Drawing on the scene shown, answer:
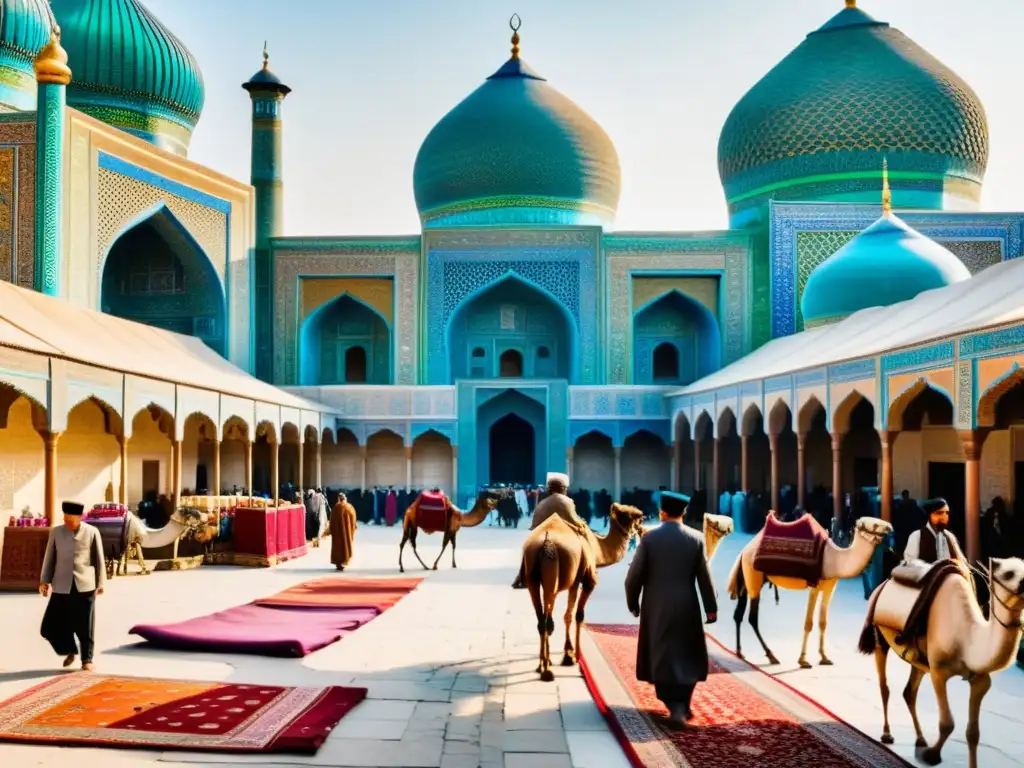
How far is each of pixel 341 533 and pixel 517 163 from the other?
15.1 m

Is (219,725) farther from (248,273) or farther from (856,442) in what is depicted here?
(248,273)

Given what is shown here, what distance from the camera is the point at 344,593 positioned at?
29.9ft

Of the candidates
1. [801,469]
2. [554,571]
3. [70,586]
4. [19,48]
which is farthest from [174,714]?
[19,48]

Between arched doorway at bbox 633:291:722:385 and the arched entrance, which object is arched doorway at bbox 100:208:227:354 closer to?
the arched entrance

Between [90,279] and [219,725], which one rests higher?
Result: [90,279]

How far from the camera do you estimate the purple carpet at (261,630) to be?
6.36 meters

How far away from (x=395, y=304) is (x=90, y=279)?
7.51 meters

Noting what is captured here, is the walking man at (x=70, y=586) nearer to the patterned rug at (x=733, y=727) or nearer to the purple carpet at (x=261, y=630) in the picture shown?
the purple carpet at (x=261, y=630)

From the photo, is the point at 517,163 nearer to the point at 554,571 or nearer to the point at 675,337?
the point at 675,337

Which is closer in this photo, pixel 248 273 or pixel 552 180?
pixel 248 273

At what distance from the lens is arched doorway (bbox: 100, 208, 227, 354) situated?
20.5m

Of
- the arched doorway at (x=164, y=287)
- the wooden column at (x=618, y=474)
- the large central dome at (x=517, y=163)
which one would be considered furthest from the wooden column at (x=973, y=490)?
the large central dome at (x=517, y=163)

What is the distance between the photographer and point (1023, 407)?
37.2 feet

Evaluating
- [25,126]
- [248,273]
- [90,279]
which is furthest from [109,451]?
[248,273]
